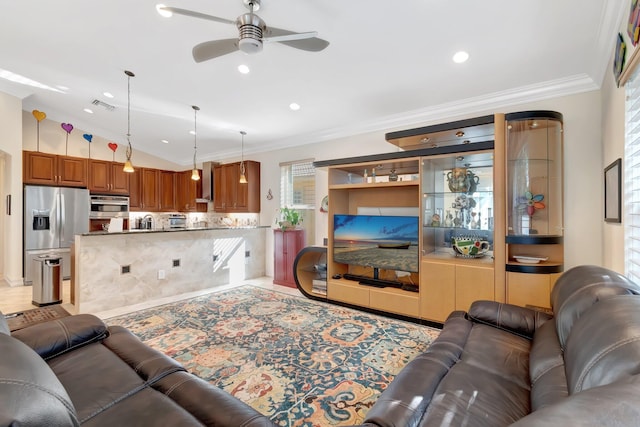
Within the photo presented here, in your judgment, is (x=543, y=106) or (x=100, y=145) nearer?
(x=543, y=106)

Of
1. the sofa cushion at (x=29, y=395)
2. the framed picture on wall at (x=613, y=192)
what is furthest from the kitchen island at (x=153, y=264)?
the framed picture on wall at (x=613, y=192)

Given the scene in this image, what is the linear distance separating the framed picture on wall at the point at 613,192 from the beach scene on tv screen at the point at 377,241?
5.54 feet

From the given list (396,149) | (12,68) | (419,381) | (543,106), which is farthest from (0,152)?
(543,106)

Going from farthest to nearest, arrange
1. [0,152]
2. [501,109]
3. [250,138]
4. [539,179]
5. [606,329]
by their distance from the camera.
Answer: [250,138] < [0,152] < [501,109] < [539,179] < [606,329]

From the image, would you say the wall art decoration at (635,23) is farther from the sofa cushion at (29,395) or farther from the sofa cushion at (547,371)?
the sofa cushion at (29,395)

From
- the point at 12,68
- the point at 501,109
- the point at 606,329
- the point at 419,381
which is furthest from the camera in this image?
the point at 12,68

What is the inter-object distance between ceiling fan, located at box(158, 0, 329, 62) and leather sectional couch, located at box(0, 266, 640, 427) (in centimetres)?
203

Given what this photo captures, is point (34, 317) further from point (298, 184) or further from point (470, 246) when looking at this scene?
point (470, 246)

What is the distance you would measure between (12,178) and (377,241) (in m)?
6.17

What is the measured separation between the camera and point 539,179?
3143mm

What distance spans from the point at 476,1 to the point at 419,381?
258 cm

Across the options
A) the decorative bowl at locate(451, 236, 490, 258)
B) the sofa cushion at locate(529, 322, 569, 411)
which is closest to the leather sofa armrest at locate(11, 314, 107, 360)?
the sofa cushion at locate(529, 322, 569, 411)

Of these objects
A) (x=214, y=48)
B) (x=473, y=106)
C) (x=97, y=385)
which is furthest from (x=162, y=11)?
(x=473, y=106)

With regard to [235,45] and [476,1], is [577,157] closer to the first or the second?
[476,1]
